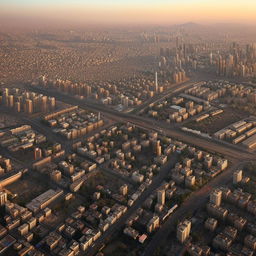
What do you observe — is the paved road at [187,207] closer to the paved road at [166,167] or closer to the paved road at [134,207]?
the paved road at [166,167]

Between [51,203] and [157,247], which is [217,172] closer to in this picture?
[157,247]

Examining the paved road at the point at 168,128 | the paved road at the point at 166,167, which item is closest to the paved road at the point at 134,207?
the paved road at the point at 166,167

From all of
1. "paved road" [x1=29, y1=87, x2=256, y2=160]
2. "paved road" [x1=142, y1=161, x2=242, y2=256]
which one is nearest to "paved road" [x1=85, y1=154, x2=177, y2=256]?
"paved road" [x1=142, y1=161, x2=242, y2=256]

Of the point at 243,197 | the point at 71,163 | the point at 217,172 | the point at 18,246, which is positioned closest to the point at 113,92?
the point at 71,163

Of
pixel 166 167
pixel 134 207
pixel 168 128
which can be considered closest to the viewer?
pixel 134 207

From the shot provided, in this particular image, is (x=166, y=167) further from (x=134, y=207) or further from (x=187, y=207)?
(x=134, y=207)

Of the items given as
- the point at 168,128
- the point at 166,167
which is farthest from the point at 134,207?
the point at 168,128

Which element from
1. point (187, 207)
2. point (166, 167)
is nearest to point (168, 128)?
point (166, 167)

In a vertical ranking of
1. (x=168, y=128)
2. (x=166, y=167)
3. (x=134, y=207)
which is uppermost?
(x=168, y=128)

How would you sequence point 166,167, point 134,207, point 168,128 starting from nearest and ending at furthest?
1. point 134,207
2. point 166,167
3. point 168,128

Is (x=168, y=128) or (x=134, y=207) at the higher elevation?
(x=168, y=128)

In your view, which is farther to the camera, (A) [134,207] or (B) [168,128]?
(B) [168,128]
